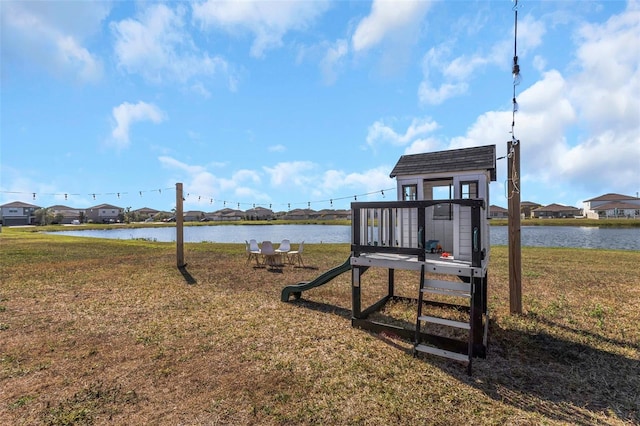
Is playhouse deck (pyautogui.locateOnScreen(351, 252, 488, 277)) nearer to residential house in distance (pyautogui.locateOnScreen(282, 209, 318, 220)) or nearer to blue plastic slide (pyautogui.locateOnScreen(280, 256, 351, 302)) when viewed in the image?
blue plastic slide (pyautogui.locateOnScreen(280, 256, 351, 302))

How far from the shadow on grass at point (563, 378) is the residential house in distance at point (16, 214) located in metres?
131

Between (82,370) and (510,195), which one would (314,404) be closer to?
(82,370)

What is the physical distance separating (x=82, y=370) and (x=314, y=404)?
3.58 metres

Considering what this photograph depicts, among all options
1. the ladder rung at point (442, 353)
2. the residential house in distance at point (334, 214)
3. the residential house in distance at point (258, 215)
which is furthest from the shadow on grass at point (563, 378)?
the residential house in distance at point (258, 215)

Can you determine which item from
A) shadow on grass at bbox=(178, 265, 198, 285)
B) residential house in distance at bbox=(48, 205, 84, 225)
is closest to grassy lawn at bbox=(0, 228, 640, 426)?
shadow on grass at bbox=(178, 265, 198, 285)

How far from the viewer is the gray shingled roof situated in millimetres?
6906

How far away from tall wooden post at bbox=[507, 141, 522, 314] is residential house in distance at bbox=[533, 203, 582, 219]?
338ft

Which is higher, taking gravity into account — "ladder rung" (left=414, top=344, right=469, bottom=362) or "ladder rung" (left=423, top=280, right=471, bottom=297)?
"ladder rung" (left=423, top=280, right=471, bottom=297)

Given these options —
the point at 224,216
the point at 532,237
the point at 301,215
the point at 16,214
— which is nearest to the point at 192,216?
the point at 224,216

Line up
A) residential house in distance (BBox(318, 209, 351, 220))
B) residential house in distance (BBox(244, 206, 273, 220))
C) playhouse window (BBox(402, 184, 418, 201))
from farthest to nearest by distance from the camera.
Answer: residential house in distance (BBox(244, 206, 273, 220)) → residential house in distance (BBox(318, 209, 351, 220)) → playhouse window (BBox(402, 184, 418, 201))

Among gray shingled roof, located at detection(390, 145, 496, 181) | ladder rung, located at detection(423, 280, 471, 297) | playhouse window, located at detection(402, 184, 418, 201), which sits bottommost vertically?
ladder rung, located at detection(423, 280, 471, 297)

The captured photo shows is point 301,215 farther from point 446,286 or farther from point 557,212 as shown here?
point 446,286

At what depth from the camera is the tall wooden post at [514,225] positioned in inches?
274

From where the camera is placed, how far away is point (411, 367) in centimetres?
474
